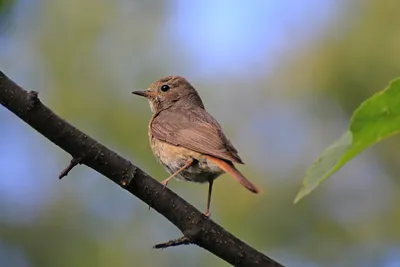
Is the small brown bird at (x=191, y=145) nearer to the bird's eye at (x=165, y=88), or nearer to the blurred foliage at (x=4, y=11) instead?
the bird's eye at (x=165, y=88)

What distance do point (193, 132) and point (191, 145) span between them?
26 centimetres

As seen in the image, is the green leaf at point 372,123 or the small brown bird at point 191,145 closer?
the green leaf at point 372,123

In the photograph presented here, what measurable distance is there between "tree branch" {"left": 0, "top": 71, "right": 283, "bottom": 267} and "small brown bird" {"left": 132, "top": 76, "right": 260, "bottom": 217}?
1.82 ft

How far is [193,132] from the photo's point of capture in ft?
15.1

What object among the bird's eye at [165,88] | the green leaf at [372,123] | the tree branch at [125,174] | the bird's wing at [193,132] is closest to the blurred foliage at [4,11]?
the tree branch at [125,174]

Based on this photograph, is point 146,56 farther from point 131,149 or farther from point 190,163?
point 190,163

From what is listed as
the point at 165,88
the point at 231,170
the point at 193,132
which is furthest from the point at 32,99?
the point at 165,88

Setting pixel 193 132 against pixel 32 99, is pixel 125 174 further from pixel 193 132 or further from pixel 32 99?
pixel 193 132

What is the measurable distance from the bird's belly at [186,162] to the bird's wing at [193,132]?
0.15ft

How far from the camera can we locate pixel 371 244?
384 inches

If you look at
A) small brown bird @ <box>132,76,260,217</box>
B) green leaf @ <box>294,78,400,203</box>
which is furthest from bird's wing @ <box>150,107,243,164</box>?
green leaf @ <box>294,78,400,203</box>

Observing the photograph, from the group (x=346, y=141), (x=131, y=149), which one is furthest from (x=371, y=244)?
(x=346, y=141)

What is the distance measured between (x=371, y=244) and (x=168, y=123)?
5695 millimetres

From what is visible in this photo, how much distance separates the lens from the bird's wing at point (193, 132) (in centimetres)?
412
